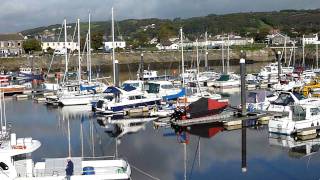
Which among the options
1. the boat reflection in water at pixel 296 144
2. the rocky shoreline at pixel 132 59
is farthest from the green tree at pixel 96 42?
the boat reflection in water at pixel 296 144

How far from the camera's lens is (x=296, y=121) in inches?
1197

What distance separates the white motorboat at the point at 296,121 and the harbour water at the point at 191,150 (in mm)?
652

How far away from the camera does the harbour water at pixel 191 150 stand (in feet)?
78.3

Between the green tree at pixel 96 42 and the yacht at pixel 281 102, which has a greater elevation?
the green tree at pixel 96 42

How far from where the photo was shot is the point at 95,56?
99875mm

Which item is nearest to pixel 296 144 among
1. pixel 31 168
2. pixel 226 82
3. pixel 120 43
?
pixel 31 168

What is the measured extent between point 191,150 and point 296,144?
5.74 meters

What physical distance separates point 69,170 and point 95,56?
3225 inches

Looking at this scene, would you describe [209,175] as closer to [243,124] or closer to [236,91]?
[243,124]

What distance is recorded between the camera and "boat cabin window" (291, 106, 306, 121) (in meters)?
30.8

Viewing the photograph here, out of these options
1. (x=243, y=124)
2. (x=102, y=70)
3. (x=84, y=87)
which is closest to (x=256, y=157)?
(x=243, y=124)

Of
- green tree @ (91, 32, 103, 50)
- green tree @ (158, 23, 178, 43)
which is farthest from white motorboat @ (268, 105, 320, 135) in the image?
green tree @ (158, 23, 178, 43)

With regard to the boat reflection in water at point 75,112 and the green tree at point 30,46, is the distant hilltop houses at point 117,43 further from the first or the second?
the boat reflection in water at point 75,112

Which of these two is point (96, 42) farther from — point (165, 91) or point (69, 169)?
point (69, 169)
